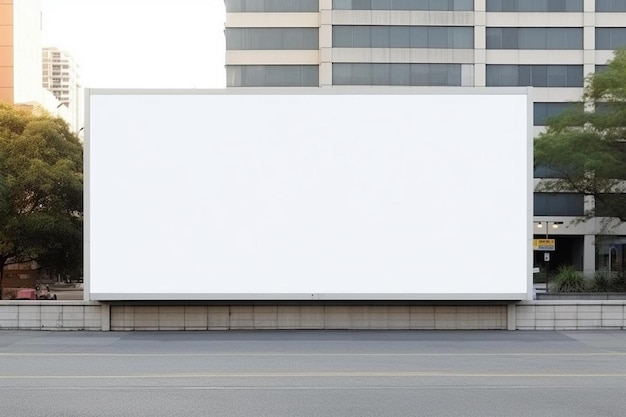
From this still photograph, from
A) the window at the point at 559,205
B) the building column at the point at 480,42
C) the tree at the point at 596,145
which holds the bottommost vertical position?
the window at the point at 559,205

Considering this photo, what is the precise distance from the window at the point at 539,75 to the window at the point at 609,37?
2386 millimetres

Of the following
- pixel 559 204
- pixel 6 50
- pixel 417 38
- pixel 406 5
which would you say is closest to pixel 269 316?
pixel 417 38

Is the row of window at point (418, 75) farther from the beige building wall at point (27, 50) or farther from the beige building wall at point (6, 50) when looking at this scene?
the beige building wall at point (27, 50)

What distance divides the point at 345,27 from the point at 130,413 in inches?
2109

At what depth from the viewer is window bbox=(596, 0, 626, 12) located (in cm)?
6019

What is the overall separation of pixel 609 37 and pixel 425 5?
14.9m

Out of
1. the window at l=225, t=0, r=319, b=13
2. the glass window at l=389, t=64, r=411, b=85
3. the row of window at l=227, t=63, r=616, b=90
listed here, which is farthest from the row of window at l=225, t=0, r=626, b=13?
the glass window at l=389, t=64, r=411, b=85

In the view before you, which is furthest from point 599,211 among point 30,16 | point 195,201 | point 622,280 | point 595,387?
point 30,16

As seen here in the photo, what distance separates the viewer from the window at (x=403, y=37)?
59344mm

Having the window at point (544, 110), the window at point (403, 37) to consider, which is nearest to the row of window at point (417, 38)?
the window at point (403, 37)

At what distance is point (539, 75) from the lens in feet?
198

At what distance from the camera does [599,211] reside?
131ft

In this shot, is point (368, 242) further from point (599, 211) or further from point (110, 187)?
point (599, 211)

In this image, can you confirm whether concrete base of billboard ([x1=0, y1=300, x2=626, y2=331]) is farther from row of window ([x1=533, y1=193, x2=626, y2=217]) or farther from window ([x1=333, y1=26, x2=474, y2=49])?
window ([x1=333, y1=26, x2=474, y2=49])
